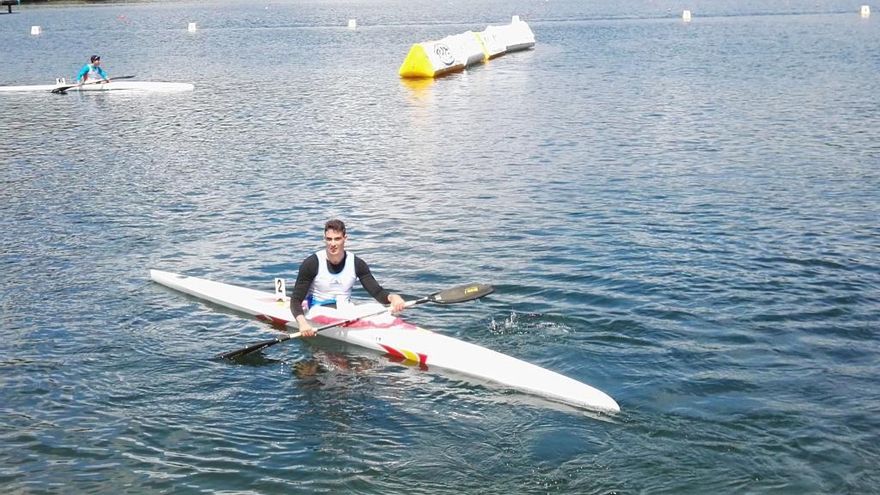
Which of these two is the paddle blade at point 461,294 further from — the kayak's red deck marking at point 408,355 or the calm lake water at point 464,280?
the kayak's red deck marking at point 408,355

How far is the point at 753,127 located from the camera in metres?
33.8

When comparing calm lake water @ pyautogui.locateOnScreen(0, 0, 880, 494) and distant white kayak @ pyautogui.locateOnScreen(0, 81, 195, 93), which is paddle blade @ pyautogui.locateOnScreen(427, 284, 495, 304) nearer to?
calm lake water @ pyautogui.locateOnScreen(0, 0, 880, 494)

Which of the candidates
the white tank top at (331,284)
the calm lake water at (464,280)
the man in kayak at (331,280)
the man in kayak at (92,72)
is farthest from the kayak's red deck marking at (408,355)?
the man in kayak at (92,72)

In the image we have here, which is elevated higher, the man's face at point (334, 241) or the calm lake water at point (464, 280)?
the man's face at point (334, 241)

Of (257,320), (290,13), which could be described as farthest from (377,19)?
(257,320)

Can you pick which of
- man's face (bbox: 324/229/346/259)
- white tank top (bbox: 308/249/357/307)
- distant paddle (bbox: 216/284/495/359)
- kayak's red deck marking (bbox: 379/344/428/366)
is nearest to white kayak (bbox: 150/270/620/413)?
kayak's red deck marking (bbox: 379/344/428/366)

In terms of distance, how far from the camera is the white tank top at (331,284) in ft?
52.3

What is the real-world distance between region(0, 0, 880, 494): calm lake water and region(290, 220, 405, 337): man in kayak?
0.71 meters

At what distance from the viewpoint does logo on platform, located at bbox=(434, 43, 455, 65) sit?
5172 centimetres

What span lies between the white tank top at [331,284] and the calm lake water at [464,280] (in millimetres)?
709

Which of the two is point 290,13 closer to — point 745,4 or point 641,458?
point 745,4

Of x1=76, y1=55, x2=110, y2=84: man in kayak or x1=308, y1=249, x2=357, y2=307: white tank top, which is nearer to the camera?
x1=308, y1=249, x2=357, y2=307: white tank top

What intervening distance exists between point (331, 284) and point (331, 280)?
0.25 feet

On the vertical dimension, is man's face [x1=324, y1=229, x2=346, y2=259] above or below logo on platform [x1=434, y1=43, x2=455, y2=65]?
below
